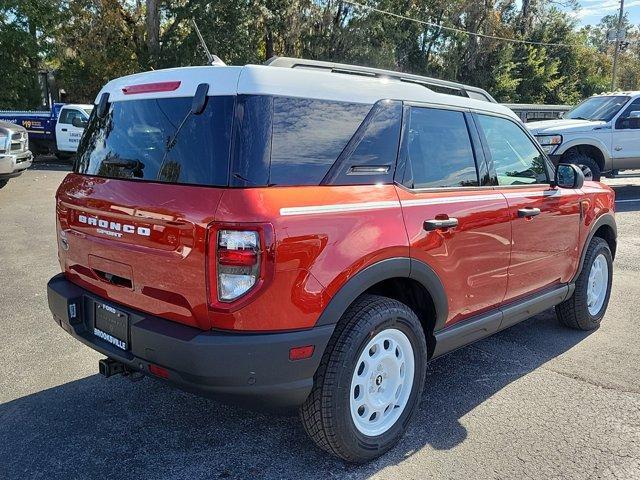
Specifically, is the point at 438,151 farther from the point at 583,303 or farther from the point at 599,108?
the point at 599,108

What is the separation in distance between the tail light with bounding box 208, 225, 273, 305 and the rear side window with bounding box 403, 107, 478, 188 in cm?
104

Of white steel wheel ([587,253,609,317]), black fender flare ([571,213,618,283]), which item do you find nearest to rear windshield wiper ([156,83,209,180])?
black fender flare ([571,213,618,283])

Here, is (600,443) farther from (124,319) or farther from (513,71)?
(513,71)

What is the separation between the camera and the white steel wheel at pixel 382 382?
2.87 meters

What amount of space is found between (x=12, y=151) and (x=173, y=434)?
9.19 meters

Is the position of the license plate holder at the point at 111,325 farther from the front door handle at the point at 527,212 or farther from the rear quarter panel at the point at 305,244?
the front door handle at the point at 527,212

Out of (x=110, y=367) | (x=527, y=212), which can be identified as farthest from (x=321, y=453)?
(x=527, y=212)

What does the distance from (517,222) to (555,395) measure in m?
1.18

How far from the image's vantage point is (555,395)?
373cm

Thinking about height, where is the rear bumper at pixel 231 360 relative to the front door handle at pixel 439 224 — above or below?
below

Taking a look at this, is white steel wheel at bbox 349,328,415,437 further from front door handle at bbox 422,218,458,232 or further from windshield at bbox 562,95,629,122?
windshield at bbox 562,95,629,122

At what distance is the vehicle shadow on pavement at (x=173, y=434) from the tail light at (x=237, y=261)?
3.41 feet

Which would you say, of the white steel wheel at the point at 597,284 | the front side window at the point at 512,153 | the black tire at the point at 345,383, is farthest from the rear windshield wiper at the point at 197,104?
the white steel wheel at the point at 597,284

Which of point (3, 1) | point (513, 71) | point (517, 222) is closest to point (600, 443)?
point (517, 222)
